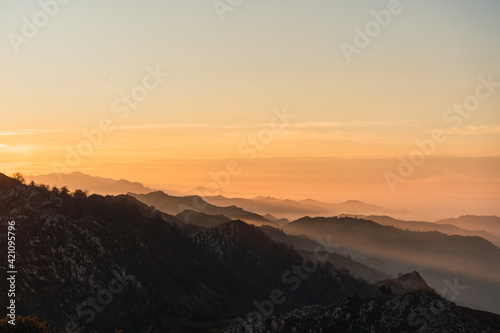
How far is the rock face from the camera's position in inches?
5517

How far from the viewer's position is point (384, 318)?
150125 mm

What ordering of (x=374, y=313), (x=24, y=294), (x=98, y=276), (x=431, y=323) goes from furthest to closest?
(x=98, y=276) → (x=24, y=294) → (x=374, y=313) → (x=431, y=323)

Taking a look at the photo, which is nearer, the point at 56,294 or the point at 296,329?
Answer: the point at 296,329

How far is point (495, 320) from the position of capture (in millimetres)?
143375

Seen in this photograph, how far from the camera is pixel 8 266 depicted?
562 ft

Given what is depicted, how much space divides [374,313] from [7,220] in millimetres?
123746

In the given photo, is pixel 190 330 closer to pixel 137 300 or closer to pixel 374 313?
pixel 137 300

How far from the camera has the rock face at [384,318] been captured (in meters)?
140

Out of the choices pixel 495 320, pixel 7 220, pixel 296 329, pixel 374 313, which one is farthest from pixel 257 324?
pixel 7 220

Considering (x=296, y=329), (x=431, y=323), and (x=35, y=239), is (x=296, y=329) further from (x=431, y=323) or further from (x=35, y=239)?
(x=35, y=239)

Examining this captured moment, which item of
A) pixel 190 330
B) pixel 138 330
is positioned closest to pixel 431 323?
pixel 190 330

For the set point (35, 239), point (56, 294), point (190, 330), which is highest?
point (35, 239)

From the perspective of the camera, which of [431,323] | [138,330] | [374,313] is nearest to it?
[431,323]

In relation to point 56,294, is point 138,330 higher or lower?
lower
